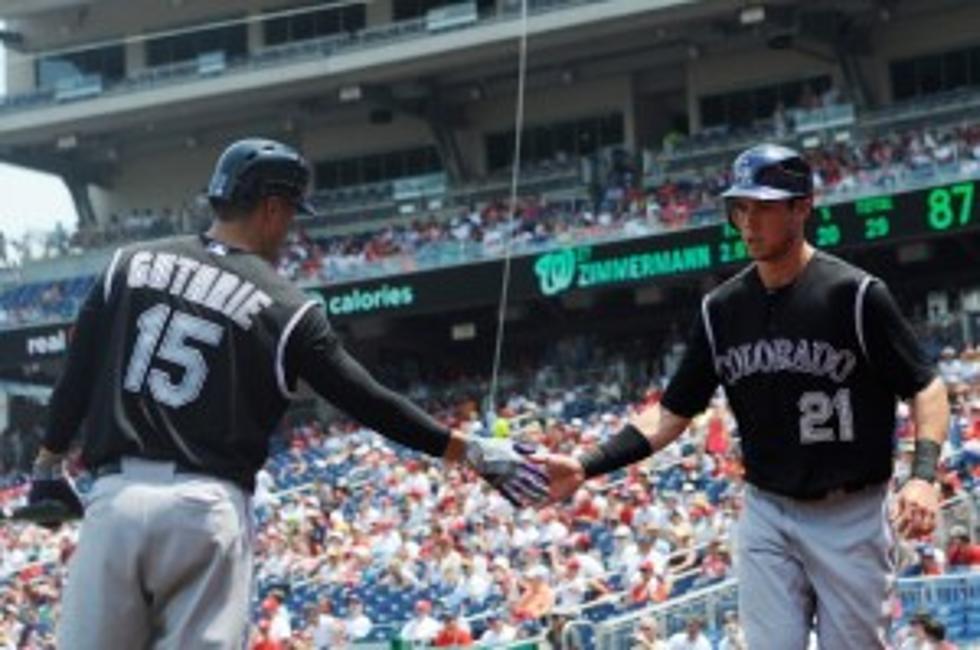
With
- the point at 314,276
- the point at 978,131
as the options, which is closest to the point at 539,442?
the point at 978,131

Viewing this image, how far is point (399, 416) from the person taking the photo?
511cm

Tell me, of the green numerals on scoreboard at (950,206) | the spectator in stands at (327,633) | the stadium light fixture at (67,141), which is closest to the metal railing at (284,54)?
the stadium light fixture at (67,141)

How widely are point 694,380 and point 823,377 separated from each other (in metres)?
0.57

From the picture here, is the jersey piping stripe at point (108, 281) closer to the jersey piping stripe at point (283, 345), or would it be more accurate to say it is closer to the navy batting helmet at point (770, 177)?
the jersey piping stripe at point (283, 345)

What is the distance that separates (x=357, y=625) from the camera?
57.8ft

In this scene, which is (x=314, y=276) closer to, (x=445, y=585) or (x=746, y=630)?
(x=445, y=585)

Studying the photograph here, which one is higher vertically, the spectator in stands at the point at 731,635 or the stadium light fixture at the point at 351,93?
the stadium light fixture at the point at 351,93

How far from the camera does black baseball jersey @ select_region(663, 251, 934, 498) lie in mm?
5512

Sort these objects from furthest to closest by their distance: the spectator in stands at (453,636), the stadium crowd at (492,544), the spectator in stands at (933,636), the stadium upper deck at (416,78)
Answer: the stadium upper deck at (416,78), the spectator in stands at (453,636), the stadium crowd at (492,544), the spectator in stands at (933,636)

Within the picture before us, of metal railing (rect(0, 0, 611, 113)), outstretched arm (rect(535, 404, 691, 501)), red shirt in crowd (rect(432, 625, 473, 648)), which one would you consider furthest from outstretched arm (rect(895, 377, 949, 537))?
metal railing (rect(0, 0, 611, 113))

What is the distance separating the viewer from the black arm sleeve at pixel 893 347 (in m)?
5.47

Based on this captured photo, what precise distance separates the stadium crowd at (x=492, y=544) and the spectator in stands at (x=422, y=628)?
0.02 metres

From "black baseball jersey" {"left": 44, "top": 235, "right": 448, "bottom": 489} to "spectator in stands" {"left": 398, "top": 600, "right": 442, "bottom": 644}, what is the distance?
1140cm

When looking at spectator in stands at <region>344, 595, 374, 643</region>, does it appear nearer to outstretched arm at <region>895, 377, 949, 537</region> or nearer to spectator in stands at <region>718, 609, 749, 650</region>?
spectator in stands at <region>718, 609, 749, 650</region>
